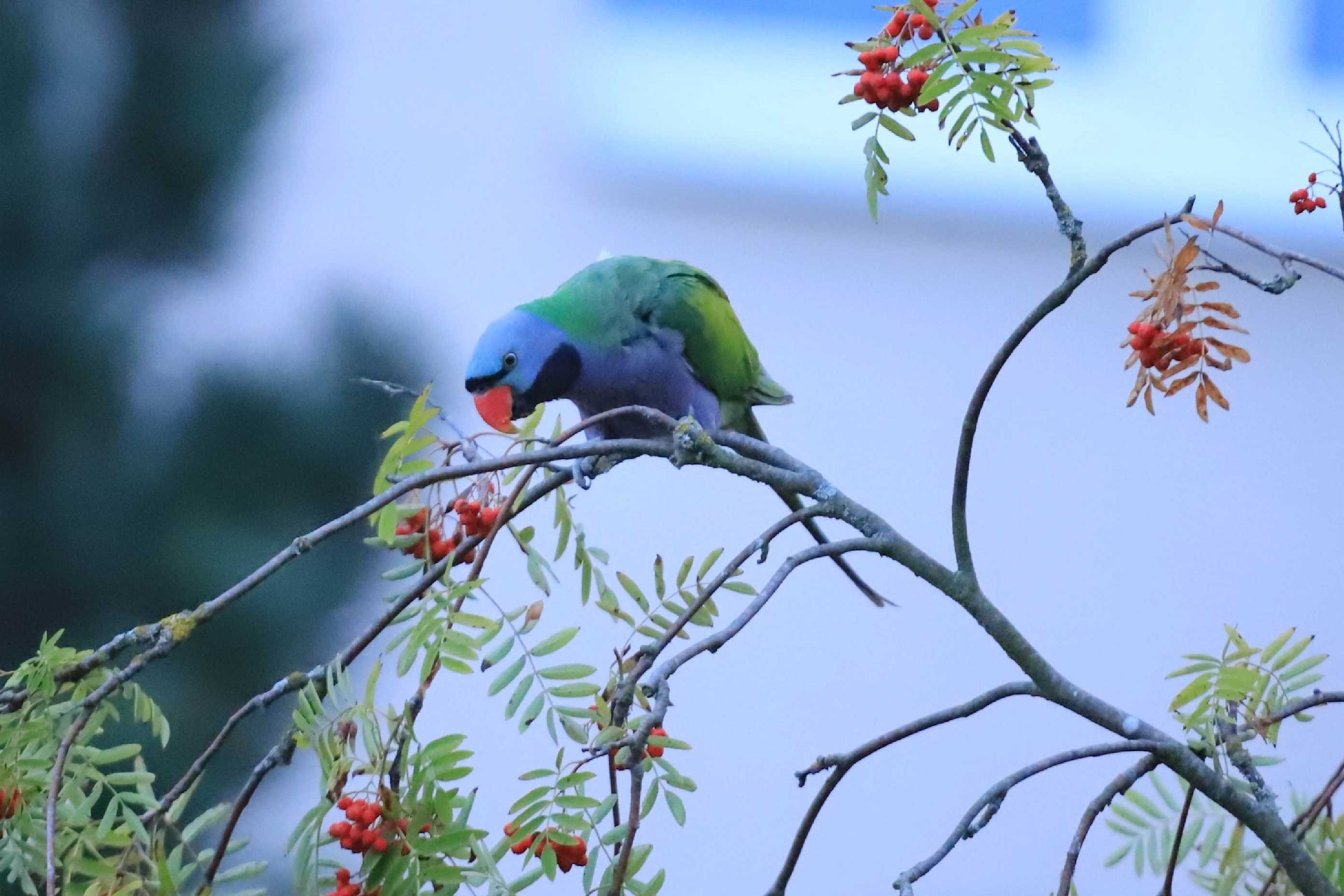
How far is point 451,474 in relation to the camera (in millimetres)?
343

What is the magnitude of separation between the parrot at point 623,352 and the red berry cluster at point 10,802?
38cm

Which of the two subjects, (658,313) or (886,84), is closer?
(886,84)

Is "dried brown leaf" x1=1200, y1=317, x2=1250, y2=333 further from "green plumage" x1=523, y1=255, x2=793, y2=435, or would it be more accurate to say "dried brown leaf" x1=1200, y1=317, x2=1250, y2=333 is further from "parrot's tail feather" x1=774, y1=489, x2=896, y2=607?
"green plumage" x1=523, y1=255, x2=793, y2=435

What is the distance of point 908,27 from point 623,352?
15.7 inches

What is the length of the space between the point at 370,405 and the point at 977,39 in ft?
3.28

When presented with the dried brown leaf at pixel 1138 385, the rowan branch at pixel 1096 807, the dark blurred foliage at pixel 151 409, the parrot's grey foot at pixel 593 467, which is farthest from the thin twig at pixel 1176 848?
the dark blurred foliage at pixel 151 409

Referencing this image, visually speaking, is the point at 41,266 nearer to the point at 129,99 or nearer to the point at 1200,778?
the point at 129,99

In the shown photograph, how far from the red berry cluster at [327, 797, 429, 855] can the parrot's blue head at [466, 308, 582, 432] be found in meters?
0.38

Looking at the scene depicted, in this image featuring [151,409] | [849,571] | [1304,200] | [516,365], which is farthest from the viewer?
[151,409]

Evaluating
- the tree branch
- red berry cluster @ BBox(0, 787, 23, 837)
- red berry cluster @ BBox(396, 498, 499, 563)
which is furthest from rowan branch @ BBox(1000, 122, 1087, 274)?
red berry cluster @ BBox(0, 787, 23, 837)

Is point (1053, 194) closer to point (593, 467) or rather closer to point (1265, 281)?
point (1265, 281)

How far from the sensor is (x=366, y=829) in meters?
0.35

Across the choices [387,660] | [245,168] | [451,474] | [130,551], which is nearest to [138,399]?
[130,551]

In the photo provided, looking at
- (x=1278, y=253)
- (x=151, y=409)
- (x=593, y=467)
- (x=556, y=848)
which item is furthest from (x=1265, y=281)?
(x=151, y=409)
